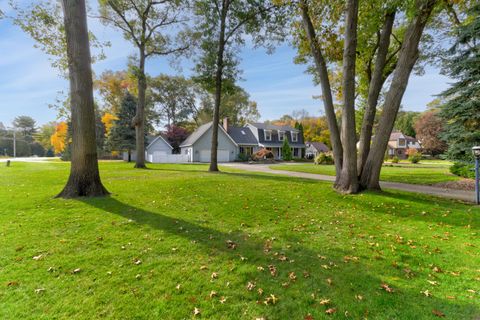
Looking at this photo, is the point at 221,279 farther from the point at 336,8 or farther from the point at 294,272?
the point at 336,8

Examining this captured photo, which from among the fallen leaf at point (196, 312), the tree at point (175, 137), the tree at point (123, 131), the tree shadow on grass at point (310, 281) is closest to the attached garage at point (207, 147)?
the tree at point (175, 137)

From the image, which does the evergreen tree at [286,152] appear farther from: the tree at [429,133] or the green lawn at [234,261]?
the green lawn at [234,261]

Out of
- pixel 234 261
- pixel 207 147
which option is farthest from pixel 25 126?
pixel 234 261

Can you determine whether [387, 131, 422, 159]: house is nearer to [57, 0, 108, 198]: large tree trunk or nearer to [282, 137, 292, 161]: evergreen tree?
[282, 137, 292, 161]: evergreen tree

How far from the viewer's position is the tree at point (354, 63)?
7.07m

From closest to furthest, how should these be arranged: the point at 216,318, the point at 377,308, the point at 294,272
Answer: the point at 216,318 → the point at 377,308 → the point at 294,272

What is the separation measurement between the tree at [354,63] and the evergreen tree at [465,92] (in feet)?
13.7

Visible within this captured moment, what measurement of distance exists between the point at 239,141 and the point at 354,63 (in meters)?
27.9

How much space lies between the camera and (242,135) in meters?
36.2

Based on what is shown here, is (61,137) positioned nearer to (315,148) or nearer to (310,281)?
(315,148)

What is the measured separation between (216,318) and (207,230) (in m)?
2.31

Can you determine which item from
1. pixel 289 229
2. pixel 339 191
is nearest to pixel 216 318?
pixel 289 229

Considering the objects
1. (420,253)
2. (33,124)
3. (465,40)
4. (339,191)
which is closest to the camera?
(420,253)

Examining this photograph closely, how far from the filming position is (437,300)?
2.55m
